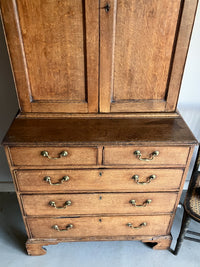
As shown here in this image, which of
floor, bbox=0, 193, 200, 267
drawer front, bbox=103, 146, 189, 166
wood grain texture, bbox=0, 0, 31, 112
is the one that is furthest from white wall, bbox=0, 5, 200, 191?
floor, bbox=0, 193, 200, 267

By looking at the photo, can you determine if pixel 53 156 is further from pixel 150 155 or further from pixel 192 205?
pixel 192 205

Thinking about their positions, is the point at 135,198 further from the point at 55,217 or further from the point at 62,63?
the point at 62,63

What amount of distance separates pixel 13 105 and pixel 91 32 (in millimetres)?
943

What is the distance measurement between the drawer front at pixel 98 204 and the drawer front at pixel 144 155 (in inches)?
9.9

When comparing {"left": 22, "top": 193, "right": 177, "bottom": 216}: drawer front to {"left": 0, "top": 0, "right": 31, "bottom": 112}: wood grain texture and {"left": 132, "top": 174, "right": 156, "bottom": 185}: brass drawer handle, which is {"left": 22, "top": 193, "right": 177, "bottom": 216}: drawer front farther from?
{"left": 0, "top": 0, "right": 31, "bottom": 112}: wood grain texture

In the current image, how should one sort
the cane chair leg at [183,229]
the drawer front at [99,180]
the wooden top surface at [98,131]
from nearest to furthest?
the wooden top surface at [98,131] → the drawer front at [99,180] → the cane chair leg at [183,229]

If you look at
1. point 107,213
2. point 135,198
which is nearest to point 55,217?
point 107,213

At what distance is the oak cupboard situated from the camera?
3.84ft

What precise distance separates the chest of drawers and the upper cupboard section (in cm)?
12

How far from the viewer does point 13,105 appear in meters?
1.81

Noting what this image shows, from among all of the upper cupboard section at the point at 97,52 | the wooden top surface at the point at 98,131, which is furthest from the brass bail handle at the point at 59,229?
the upper cupboard section at the point at 97,52

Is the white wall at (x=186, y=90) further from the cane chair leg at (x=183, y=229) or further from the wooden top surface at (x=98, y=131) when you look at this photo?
the cane chair leg at (x=183, y=229)

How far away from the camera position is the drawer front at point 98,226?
155cm

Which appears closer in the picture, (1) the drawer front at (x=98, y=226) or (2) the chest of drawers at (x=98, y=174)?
(2) the chest of drawers at (x=98, y=174)
